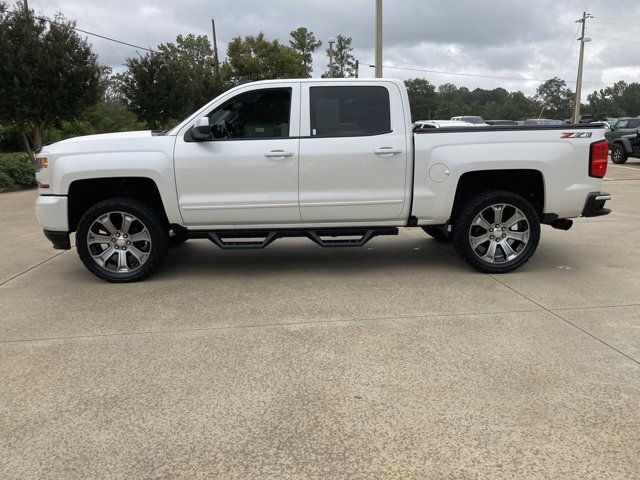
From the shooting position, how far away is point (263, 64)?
137 feet

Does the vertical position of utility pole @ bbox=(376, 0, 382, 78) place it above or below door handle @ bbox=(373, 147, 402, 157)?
above

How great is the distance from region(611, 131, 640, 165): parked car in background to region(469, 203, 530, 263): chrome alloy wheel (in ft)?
55.3

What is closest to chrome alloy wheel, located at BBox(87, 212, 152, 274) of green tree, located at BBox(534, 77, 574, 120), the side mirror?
the side mirror

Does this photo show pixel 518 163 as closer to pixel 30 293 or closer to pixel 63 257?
pixel 30 293

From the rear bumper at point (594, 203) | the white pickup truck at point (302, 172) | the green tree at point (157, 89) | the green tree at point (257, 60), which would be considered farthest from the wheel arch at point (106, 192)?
the green tree at point (257, 60)

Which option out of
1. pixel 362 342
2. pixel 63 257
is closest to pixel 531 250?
pixel 362 342

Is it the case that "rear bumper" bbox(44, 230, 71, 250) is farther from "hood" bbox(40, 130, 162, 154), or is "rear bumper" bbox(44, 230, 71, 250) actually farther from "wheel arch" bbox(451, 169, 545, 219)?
"wheel arch" bbox(451, 169, 545, 219)

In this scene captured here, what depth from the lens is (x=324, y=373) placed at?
3.44 m

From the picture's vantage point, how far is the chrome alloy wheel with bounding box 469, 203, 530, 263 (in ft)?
18.4

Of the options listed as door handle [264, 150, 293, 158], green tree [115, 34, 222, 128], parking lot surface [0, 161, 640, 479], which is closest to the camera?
parking lot surface [0, 161, 640, 479]

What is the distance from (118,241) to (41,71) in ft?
44.0

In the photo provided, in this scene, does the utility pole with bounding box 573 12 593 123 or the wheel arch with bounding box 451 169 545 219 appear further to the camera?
the utility pole with bounding box 573 12 593 123

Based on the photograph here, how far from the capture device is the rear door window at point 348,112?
5402 mm

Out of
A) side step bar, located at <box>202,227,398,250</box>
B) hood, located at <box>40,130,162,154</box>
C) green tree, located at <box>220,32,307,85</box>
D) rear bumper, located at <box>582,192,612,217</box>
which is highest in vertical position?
green tree, located at <box>220,32,307,85</box>
